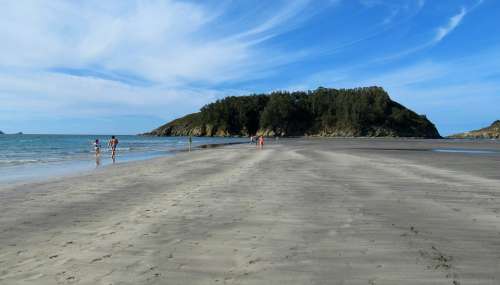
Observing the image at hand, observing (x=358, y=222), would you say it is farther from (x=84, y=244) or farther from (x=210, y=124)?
(x=210, y=124)

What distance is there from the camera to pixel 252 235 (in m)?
7.20

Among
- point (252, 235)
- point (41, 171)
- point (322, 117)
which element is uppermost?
point (322, 117)

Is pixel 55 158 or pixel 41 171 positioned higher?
pixel 41 171

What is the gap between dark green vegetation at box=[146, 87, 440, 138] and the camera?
17362cm

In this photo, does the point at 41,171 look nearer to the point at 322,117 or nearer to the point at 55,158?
the point at 55,158

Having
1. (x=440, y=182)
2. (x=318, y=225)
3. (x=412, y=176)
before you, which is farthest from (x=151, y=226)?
(x=412, y=176)

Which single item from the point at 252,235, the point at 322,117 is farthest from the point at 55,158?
the point at 322,117

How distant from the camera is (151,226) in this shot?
26.0ft

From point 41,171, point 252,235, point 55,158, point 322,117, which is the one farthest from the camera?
point 322,117

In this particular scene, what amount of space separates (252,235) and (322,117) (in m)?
182

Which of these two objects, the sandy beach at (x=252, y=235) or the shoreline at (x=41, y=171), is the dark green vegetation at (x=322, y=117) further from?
the sandy beach at (x=252, y=235)

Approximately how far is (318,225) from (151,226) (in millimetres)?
3120

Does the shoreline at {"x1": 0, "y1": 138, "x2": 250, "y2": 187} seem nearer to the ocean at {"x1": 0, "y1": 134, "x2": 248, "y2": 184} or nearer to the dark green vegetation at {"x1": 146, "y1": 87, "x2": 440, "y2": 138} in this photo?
the ocean at {"x1": 0, "y1": 134, "x2": 248, "y2": 184}

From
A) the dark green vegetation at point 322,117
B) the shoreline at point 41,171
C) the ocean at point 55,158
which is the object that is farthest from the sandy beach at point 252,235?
the dark green vegetation at point 322,117
